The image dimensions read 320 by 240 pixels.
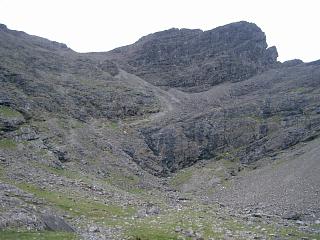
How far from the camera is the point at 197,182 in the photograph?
88250 millimetres

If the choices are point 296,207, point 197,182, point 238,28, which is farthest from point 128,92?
point 296,207

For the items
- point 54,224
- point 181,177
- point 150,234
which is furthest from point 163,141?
point 54,224

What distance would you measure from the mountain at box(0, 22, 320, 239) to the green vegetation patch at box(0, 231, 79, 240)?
15 cm

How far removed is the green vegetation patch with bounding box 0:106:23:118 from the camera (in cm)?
8575

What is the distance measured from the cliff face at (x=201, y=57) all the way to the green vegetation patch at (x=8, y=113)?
71.3 metres

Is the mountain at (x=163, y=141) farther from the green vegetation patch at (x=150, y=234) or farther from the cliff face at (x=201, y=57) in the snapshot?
the cliff face at (x=201, y=57)

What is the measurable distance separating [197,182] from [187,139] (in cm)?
1967

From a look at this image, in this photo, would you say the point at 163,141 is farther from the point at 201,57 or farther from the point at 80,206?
the point at 201,57

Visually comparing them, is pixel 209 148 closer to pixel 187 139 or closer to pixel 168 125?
pixel 187 139

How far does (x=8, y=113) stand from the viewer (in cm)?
8731

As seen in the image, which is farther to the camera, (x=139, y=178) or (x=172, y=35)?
(x=172, y=35)

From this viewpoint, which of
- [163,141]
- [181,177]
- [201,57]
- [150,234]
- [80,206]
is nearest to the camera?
[150,234]

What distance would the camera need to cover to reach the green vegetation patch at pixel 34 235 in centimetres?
3056

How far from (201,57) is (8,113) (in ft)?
292
